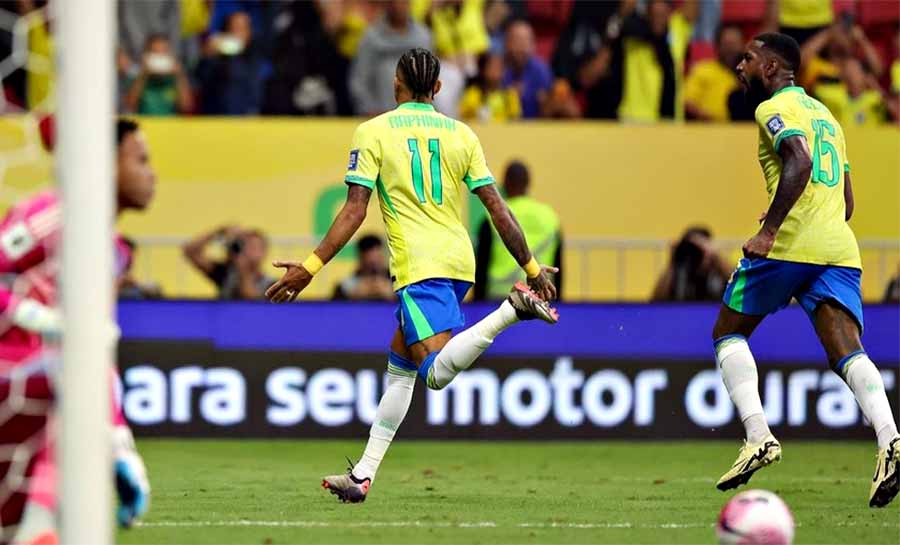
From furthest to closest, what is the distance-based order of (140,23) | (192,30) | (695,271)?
1. (192,30)
2. (140,23)
3. (695,271)

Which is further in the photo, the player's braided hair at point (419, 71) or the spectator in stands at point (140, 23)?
the spectator in stands at point (140, 23)

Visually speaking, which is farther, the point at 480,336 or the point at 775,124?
the point at 775,124

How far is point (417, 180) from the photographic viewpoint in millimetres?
8664

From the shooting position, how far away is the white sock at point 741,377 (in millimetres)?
8820

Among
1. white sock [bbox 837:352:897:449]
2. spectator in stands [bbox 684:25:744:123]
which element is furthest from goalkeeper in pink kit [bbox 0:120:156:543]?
spectator in stands [bbox 684:25:744:123]

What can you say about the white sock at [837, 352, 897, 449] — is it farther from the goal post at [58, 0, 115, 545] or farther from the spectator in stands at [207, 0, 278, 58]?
the spectator in stands at [207, 0, 278, 58]

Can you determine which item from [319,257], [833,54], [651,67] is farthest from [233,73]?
[319,257]

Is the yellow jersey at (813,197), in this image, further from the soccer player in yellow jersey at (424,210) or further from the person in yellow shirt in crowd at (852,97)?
the person in yellow shirt in crowd at (852,97)

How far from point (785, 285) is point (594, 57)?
21.8 ft

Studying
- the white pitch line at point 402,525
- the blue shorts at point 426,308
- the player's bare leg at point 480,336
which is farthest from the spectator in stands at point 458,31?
the white pitch line at point 402,525

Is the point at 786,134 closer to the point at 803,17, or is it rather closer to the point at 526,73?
the point at 526,73

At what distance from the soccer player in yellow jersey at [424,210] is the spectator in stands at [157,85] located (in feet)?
20.8

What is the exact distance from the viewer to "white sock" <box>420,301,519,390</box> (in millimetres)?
8383

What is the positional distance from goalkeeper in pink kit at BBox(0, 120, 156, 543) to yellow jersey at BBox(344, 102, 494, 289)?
108 inches
